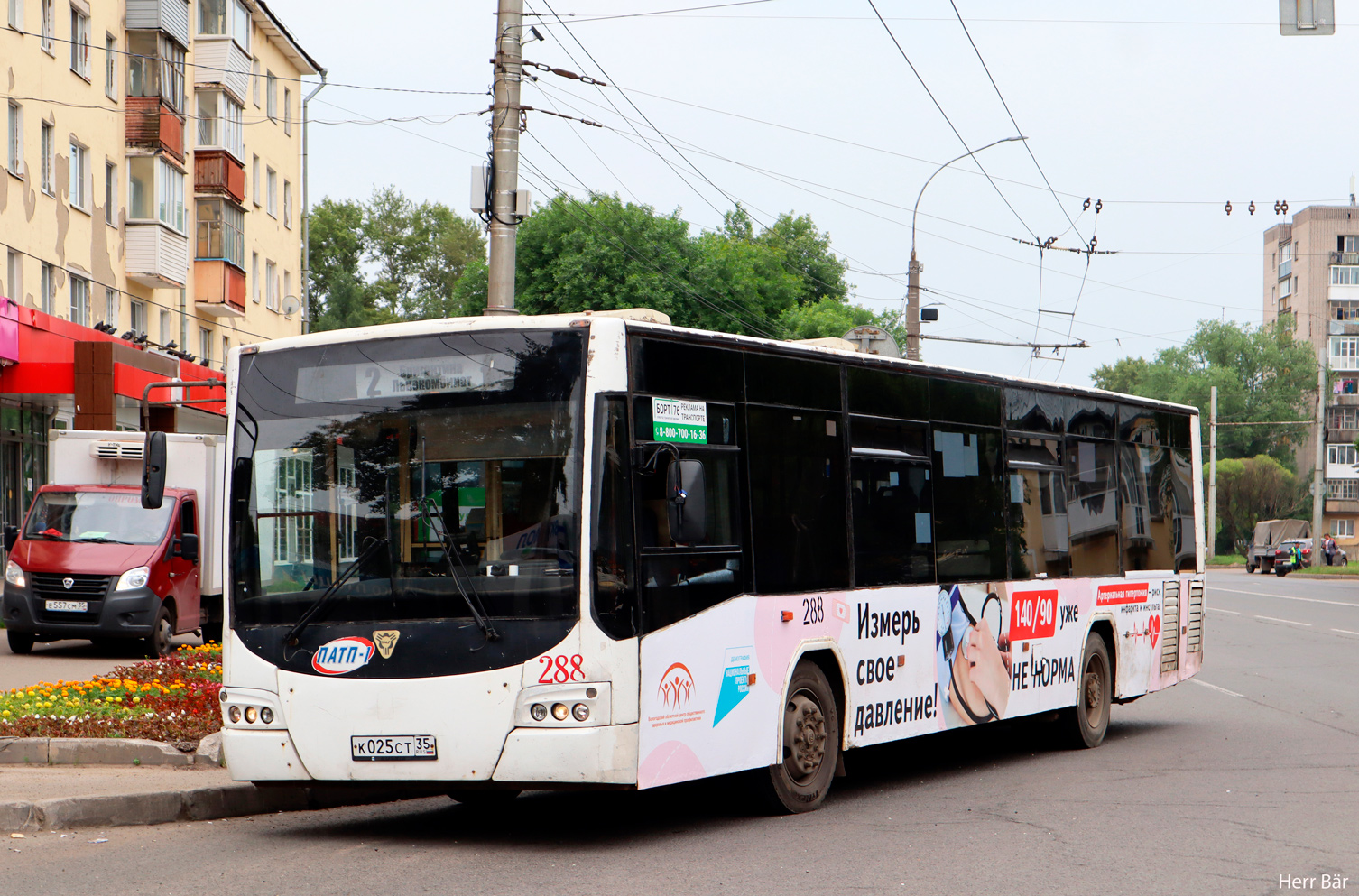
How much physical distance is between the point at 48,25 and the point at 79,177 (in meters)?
3.27

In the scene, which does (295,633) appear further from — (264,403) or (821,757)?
(821,757)

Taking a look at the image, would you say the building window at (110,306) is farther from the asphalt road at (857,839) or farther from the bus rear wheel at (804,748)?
the bus rear wheel at (804,748)

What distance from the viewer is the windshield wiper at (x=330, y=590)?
795cm

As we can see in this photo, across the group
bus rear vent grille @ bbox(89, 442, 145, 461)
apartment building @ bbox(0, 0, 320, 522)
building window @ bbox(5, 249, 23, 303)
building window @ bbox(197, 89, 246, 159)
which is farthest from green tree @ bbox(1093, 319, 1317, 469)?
bus rear vent grille @ bbox(89, 442, 145, 461)

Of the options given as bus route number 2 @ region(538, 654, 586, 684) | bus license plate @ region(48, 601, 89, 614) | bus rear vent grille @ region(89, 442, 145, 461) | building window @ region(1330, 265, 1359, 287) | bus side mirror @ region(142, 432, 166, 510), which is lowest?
bus license plate @ region(48, 601, 89, 614)

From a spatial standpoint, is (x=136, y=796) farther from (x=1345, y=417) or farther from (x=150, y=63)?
(x=1345, y=417)

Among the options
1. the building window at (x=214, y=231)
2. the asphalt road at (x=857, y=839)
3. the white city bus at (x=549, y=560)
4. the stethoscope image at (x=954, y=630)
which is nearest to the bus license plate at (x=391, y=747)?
the white city bus at (x=549, y=560)

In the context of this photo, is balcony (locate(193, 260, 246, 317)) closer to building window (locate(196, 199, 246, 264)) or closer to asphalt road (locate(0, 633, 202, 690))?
building window (locate(196, 199, 246, 264))

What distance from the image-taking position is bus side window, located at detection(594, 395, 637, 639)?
25.2ft

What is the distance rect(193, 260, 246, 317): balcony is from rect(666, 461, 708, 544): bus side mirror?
35.2 m

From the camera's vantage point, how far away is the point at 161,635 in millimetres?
19391

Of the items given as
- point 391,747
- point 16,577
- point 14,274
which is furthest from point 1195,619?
point 14,274

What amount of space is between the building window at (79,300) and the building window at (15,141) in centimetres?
334

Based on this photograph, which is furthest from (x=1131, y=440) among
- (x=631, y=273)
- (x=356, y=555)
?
(x=631, y=273)
